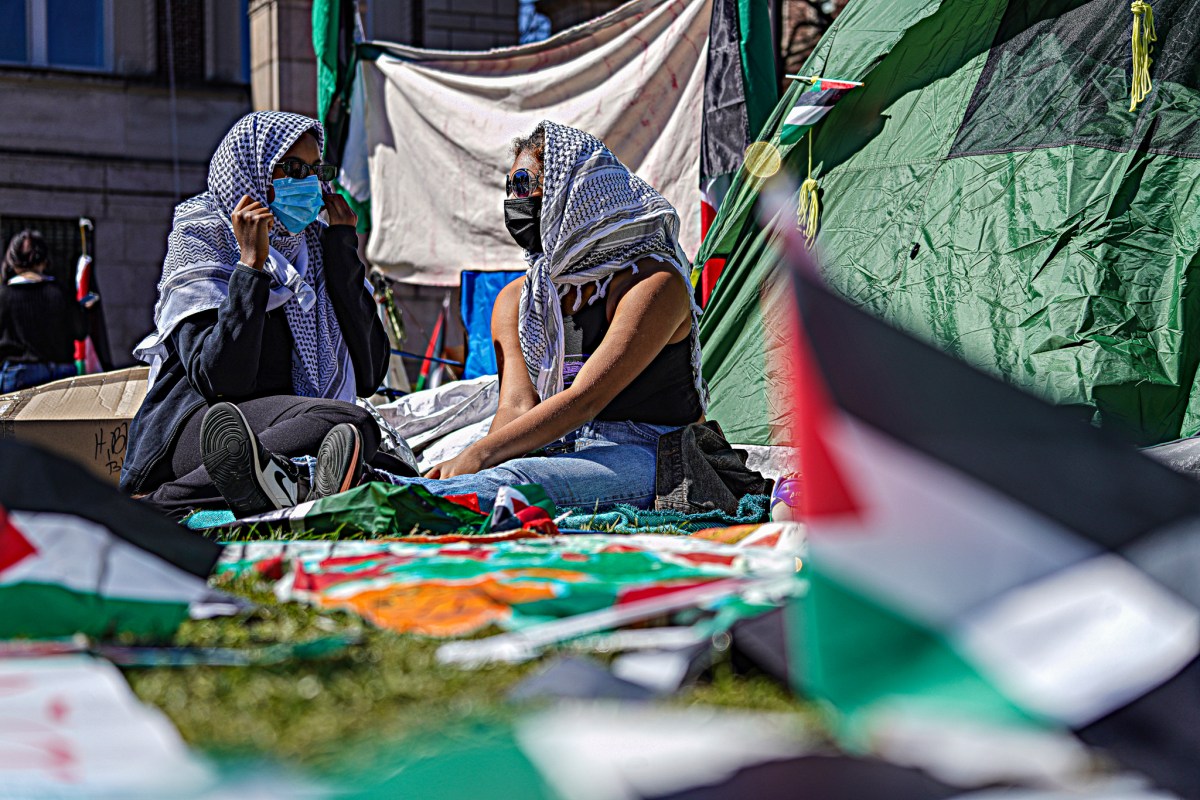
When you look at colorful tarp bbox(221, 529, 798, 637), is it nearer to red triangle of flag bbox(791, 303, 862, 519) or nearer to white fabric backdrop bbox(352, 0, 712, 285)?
red triangle of flag bbox(791, 303, 862, 519)

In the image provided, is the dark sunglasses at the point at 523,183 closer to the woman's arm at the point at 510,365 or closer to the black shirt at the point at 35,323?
the woman's arm at the point at 510,365

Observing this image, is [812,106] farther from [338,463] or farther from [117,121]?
[117,121]

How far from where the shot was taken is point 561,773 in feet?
3.71

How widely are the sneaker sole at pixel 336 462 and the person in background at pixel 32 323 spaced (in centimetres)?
542

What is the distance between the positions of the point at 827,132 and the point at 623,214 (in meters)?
1.41

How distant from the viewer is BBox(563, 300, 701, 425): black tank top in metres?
3.50

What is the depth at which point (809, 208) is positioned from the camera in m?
4.67

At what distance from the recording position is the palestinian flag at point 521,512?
2629 mm

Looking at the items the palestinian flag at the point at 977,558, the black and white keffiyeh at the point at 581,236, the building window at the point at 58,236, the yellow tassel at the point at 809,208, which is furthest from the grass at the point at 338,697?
the building window at the point at 58,236

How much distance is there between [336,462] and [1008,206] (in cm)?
230

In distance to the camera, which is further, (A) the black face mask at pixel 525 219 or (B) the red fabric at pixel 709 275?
(B) the red fabric at pixel 709 275

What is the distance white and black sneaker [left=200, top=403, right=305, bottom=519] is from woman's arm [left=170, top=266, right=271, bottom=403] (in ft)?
1.86

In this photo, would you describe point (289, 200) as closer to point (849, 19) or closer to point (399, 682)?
point (849, 19)

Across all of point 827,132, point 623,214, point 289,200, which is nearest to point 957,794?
point 623,214
